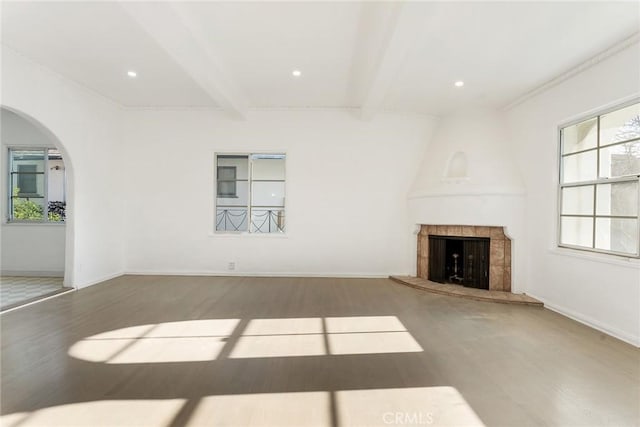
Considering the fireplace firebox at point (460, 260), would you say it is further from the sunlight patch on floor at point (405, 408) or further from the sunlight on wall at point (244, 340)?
the sunlight patch on floor at point (405, 408)

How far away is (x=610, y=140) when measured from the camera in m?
3.30

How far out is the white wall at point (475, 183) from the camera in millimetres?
4473

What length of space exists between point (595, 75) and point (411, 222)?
305cm

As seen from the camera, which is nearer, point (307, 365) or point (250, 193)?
point (307, 365)

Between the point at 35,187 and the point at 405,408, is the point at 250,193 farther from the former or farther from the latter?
the point at 405,408

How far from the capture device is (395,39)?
2.78 meters

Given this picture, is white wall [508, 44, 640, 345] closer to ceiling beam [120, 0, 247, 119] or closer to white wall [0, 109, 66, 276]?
ceiling beam [120, 0, 247, 119]

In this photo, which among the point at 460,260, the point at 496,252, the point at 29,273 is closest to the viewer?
the point at 496,252

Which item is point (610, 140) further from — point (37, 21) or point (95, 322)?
point (37, 21)

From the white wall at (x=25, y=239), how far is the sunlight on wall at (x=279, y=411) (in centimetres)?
474

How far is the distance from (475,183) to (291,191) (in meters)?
3.07

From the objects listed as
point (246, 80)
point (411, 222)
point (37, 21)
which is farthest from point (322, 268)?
point (37, 21)

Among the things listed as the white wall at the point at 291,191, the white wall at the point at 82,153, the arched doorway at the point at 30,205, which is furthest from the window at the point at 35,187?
the white wall at the point at 291,191

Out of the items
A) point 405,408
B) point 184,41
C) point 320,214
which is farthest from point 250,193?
point 405,408
